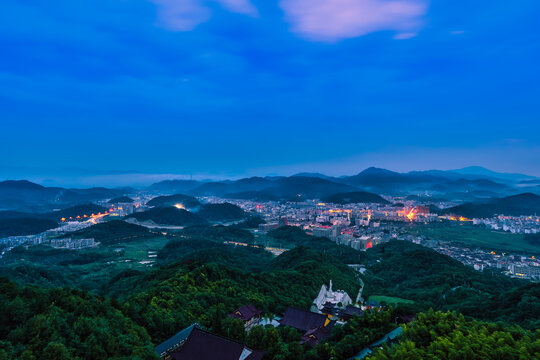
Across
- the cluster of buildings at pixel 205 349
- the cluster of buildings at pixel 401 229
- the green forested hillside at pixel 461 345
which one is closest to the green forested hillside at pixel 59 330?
the cluster of buildings at pixel 205 349

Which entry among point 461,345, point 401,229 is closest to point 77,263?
point 461,345

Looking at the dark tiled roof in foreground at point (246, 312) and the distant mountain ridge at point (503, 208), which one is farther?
the distant mountain ridge at point (503, 208)

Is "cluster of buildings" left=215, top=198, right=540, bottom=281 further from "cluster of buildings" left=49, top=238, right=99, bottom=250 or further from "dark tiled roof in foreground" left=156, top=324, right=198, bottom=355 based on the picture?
"dark tiled roof in foreground" left=156, top=324, right=198, bottom=355

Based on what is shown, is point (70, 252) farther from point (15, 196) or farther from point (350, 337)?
point (15, 196)

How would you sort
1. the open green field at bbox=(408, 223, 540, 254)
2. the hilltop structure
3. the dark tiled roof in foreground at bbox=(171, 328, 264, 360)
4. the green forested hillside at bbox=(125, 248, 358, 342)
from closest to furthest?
1. the dark tiled roof in foreground at bbox=(171, 328, 264, 360)
2. the green forested hillside at bbox=(125, 248, 358, 342)
3. the hilltop structure
4. the open green field at bbox=(408, 223, 540, 254)

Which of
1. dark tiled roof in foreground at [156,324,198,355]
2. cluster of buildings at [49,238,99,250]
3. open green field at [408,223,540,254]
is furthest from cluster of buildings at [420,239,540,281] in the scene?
cluster of buildings at [49,238,99,250]

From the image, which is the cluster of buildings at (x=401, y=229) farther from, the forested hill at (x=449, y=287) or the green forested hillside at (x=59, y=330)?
the green forested hillside at (x=59, y=330)

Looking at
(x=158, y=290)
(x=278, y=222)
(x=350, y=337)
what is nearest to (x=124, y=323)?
(x=158, y=290)
